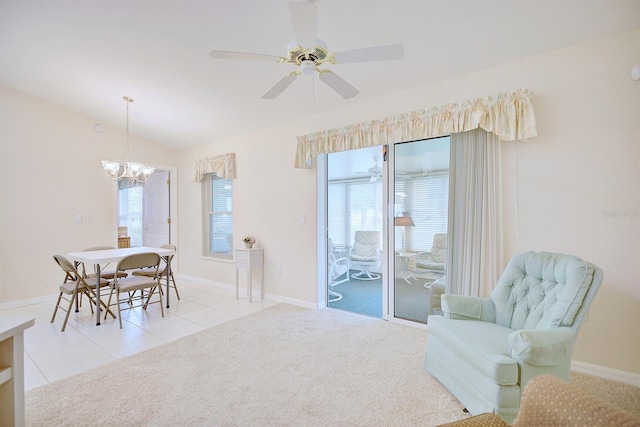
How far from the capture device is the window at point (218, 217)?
5016 millimetres

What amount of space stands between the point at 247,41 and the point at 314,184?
1767 millimetres

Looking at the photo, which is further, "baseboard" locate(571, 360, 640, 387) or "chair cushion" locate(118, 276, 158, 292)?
"chair cushion" locate(118, 276, 158, 292)

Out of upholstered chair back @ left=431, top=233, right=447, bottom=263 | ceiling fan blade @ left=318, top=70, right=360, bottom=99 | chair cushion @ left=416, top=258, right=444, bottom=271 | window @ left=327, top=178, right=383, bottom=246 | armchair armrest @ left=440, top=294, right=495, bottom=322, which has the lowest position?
armchair armrest @ left=440, top=294, right=495, bottom=322

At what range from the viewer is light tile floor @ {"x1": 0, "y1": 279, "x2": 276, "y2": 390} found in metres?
2.38

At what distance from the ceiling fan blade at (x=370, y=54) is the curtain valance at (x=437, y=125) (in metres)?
1.20

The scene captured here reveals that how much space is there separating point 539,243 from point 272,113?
3.20 meters

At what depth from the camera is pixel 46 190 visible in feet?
13.8

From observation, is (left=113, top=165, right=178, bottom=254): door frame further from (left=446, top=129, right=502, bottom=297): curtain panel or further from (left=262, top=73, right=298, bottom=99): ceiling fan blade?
(left=446, top=129, right=502, bottom=297): curtain panel

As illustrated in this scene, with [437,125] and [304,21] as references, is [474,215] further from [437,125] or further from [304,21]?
[304,21]

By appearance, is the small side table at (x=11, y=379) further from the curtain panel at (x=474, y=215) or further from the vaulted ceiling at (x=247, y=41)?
the curtain panel at (x=474, y=215)

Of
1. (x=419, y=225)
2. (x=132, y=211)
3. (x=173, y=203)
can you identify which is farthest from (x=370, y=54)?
(x=132, y=211)

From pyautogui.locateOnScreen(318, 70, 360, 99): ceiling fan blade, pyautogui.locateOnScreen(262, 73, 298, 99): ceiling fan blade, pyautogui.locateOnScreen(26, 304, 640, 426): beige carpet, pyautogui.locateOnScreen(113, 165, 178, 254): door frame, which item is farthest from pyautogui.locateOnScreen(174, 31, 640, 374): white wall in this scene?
pyautogui.locateOnScreen(113, 165, 178, 254): door frame

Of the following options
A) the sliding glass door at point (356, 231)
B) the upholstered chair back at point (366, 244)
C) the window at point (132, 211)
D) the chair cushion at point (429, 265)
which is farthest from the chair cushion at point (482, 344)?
the window at point (132, 211)

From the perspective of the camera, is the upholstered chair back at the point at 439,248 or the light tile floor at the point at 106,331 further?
the upholstered chair back at the point at 439,248
